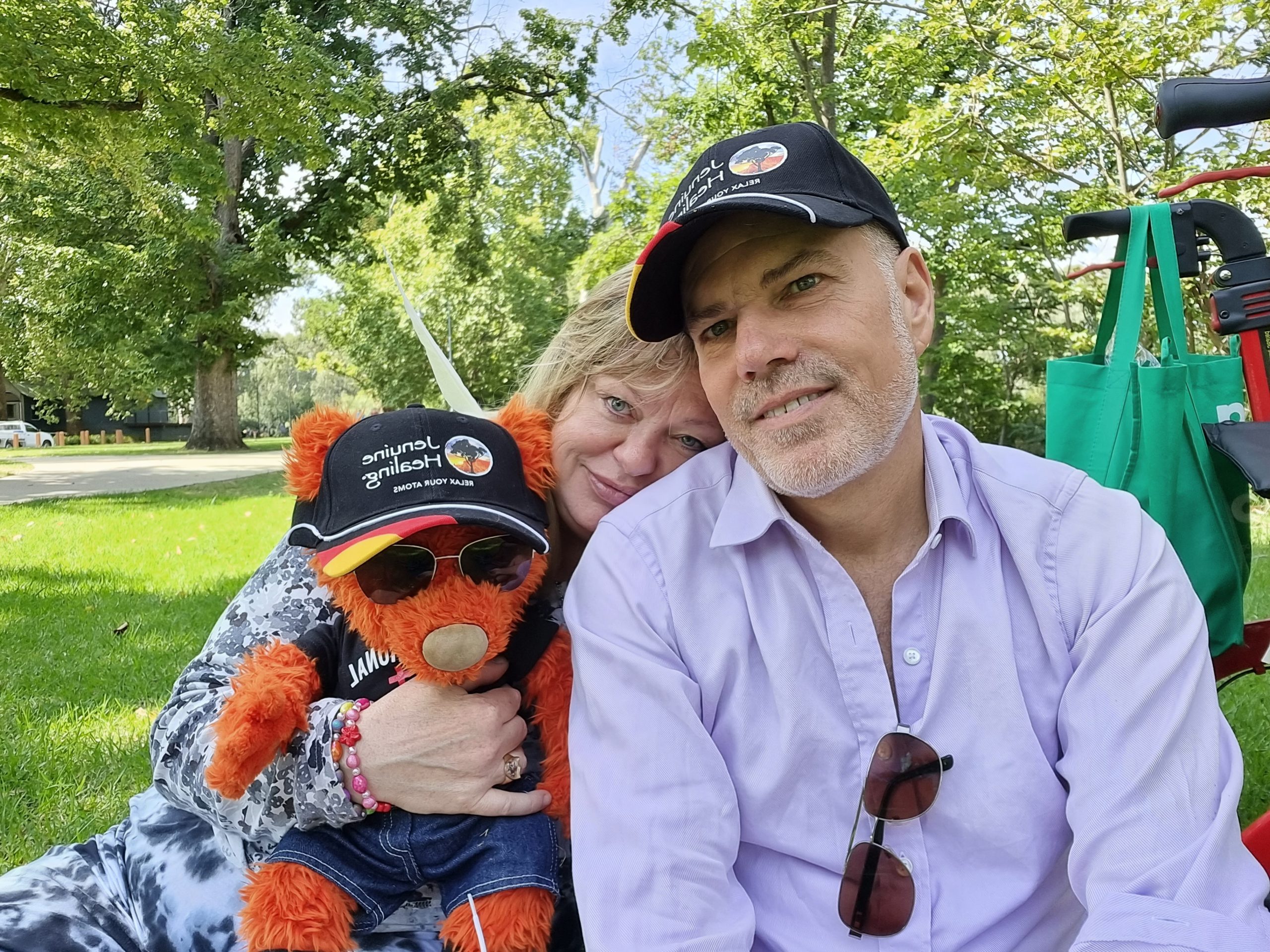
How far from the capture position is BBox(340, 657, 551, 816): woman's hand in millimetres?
1729

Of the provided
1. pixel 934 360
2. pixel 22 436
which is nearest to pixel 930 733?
pixel 934 360

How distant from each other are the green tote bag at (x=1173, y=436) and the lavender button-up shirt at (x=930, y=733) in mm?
379

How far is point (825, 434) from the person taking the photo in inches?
70.6

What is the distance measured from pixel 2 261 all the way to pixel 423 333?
1067 inches

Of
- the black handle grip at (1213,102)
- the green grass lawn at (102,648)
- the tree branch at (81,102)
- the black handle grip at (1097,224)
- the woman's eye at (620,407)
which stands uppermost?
the tree branch at (81,102)

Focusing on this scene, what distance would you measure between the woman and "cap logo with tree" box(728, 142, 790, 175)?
1.56ft

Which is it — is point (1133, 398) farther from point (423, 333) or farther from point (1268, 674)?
point (1268, 674)

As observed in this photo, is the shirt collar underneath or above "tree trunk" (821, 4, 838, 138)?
underneath

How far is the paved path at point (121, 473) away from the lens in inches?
549

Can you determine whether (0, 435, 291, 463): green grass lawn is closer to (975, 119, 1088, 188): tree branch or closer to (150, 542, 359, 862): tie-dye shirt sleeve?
(975, 119, 1088, 188): tree branch

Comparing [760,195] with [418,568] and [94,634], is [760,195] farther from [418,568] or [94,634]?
[94,634]

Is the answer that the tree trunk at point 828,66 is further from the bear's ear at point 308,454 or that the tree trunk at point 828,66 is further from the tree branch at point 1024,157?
the bear's ear at point 308,454

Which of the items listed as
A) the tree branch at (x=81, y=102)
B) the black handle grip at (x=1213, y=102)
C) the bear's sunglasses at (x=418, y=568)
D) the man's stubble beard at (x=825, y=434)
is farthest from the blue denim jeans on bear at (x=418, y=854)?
the tree branch at (x=81, y=102)

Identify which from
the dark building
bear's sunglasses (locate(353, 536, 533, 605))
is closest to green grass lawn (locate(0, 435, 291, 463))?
the dark building
